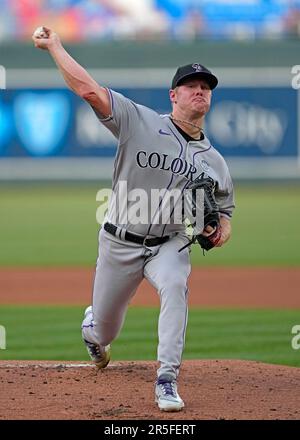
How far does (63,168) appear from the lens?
73.4 ft

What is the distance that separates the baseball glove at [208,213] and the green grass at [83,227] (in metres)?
7.38

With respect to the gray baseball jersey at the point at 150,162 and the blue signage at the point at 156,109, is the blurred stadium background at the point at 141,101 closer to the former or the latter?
the blue signage at the point at 156,109

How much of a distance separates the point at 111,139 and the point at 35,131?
1.84 meters

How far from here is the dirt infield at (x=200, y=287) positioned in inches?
368

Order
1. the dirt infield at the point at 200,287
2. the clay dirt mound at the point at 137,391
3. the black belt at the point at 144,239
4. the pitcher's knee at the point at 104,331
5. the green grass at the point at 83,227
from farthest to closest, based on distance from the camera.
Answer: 1. the green grass at the point at 83,227
2. the dirt infield at the point at 200,287
3. the pitcher's knee at the point at 104,331
4. the black belt at the point at 144,239
5. the clay dirt mound at the point at 137,391

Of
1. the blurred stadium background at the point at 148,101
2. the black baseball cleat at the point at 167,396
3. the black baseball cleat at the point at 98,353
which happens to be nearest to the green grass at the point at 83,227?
the blurred stadium background at the point at 148,101

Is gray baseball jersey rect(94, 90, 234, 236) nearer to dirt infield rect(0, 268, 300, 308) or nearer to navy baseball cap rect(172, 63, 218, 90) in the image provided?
navy baseball cap rect(172, 63, 218, 90)

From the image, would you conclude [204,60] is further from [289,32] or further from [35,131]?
[35,131]

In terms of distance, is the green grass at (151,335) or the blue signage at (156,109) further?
the blue signage at (156,109)

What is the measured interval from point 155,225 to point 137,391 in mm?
880

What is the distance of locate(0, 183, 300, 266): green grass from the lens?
13.0 metres

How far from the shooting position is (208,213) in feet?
15.8

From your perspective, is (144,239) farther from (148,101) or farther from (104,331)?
(148,101)
